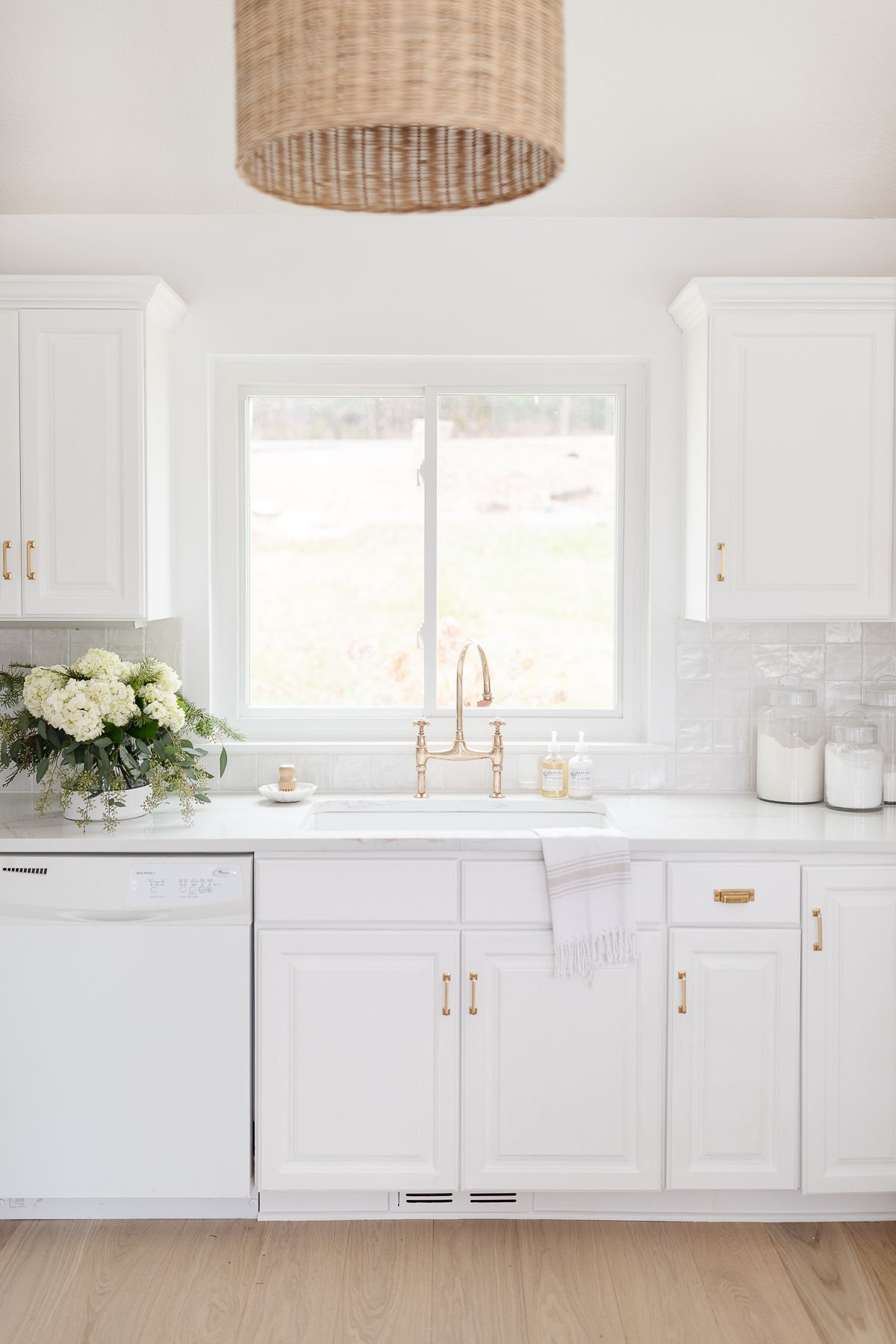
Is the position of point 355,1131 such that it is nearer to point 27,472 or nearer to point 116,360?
point 27,472

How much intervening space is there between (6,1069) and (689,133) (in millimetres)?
2781

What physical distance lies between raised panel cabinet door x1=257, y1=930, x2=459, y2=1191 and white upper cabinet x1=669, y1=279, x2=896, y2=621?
1207 millimetres

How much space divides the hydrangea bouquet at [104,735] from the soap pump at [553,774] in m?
0.91

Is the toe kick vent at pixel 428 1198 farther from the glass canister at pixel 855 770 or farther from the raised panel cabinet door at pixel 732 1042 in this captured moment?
the glass canister at pixel 855 770

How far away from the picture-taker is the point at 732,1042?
2.48 metres

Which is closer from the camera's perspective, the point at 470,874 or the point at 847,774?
the point at 470,874

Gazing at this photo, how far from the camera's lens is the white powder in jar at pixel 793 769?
9.45 ft

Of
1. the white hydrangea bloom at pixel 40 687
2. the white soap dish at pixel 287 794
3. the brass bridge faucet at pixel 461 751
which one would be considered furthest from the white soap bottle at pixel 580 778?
the white hydrangea bloom at pixel 40 687

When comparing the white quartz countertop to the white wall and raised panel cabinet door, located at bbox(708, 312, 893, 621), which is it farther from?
the white wall

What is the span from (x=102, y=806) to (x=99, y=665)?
0.35 meters

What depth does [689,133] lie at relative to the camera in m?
2.64

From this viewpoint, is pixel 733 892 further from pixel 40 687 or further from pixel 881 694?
pixel 40 687

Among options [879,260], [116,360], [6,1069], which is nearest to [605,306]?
[879,260]

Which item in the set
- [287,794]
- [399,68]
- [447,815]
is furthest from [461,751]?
[399,68]
